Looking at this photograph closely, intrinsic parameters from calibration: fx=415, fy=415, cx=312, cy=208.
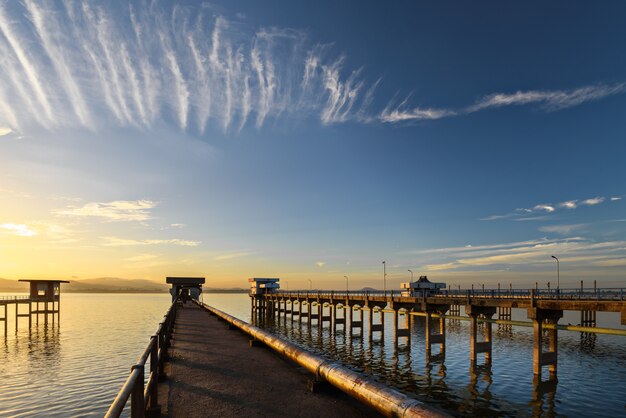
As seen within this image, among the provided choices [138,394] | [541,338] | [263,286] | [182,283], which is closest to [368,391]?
[138,394]

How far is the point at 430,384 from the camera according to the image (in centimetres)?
2561

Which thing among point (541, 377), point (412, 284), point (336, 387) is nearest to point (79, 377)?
point (336, 387)

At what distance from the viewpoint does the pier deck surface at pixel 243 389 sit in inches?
390

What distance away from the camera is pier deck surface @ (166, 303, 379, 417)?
9.91m

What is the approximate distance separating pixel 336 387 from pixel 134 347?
37.5m

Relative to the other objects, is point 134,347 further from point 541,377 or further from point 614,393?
point 614,393

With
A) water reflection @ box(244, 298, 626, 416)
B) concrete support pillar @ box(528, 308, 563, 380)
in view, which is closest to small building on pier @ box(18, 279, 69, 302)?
water reflection @ box(244, 298, 626, 416)

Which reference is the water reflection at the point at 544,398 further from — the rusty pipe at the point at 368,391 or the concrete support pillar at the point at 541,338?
the rusty pipe at the point at 368,391

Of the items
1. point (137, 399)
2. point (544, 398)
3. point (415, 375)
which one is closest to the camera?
point (137, 399)

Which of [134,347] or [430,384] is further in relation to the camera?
[134,347]

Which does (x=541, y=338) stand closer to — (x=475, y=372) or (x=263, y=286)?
(x=475, y=372)

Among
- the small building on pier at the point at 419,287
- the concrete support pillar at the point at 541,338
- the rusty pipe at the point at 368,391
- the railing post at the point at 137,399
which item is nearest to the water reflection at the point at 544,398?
the concrete support pillar at the point at 541,338

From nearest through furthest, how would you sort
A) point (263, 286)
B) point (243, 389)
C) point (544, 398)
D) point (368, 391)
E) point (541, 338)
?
point (368, 391), point (243, 389), point (544, 398), point (541, 338), point (263, 286)

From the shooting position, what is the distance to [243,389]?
11922 mm
